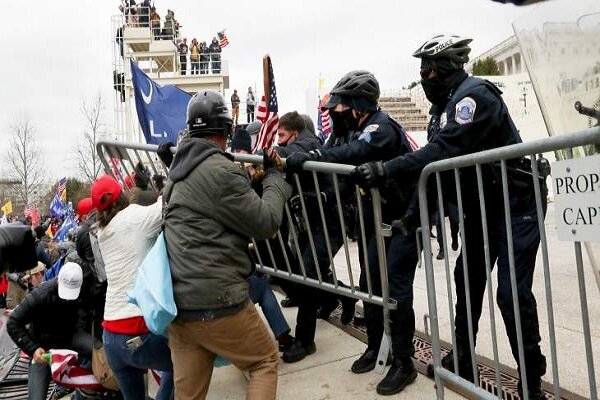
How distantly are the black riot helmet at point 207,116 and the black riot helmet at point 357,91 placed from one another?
1.03 metres

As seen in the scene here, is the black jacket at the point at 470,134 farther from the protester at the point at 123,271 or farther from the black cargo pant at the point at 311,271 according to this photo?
the protester at the point at 123,271

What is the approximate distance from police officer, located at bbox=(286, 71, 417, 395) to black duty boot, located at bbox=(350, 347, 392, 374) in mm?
28

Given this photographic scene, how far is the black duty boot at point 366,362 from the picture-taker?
3.58 meters

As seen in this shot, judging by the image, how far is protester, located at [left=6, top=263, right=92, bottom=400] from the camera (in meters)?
3.77

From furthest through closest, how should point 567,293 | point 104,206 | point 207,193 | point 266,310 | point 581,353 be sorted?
point 567,293 → point 266,310 → point 581,353 → point 104,206 → point 207,193

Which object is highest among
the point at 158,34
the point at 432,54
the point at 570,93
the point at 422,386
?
the point at 158,34

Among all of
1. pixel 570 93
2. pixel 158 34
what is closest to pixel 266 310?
pixel 570 93

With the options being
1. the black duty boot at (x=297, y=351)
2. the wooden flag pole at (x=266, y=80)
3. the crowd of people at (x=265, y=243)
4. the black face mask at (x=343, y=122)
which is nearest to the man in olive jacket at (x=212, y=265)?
the crowd of people at (x=265, y=243)

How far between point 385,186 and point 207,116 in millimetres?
1150

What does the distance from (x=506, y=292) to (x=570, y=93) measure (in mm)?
1327

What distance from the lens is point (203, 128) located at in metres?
2.64

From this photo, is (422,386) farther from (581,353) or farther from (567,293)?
(567,293)

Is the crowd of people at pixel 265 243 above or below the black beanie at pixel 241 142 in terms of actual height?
below

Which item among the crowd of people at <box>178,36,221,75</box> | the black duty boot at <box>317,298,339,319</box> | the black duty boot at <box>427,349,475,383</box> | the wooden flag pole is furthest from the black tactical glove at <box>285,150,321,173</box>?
the crowd of people at <box>178,36,221,75</box>
